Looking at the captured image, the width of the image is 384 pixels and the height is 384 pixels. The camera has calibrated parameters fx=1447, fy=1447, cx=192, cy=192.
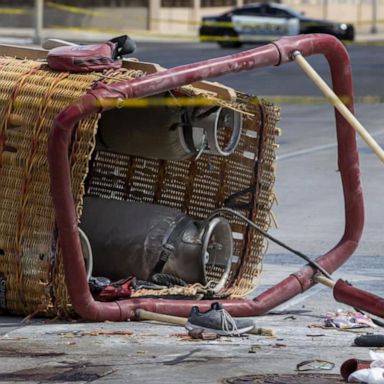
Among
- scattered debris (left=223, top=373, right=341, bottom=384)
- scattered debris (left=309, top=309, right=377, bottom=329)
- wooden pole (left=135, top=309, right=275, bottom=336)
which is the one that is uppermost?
scattered debris (left=223, top=373, right=341, bottom=384)

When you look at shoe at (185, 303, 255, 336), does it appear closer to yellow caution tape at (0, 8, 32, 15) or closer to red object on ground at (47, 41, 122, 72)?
red object on ground at (47, 41, 122, 72)

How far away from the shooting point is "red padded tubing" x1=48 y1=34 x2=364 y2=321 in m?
7.71

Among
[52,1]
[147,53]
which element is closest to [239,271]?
[147,53]

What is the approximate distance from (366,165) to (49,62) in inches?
301

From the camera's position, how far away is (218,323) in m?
7.91

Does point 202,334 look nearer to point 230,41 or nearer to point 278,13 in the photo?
point 230,41

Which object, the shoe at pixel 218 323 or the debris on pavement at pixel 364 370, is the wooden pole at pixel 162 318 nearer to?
the shoe at pixel 218 323

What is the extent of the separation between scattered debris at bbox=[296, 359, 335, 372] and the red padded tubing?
127 centimetres

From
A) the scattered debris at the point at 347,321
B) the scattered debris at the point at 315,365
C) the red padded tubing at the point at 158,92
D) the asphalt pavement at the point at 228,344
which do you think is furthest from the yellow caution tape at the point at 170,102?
the scattered debris at the point at 315,365

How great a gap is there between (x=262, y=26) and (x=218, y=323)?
38.1m

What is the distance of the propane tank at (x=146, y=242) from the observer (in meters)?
9.04

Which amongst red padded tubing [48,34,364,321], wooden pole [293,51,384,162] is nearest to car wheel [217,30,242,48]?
red padded tubing [48,34,364,321]

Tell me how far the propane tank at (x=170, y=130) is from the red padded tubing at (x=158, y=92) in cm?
74

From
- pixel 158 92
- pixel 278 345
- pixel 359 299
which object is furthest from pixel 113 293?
pixel 359 299
